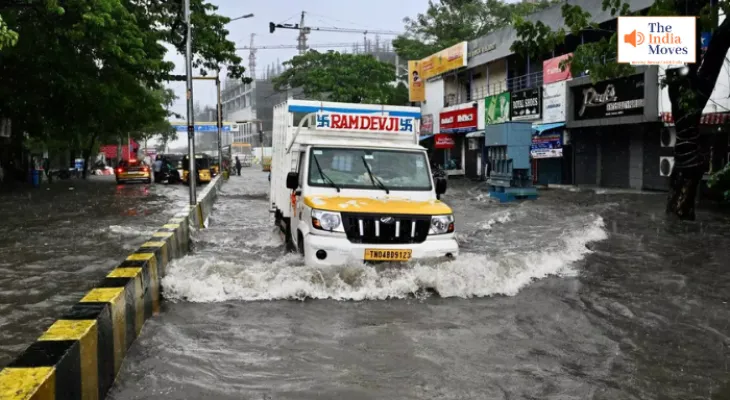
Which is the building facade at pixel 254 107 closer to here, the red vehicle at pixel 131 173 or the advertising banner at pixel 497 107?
the red vehicle at pixel 131 173

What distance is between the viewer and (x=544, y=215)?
17.6 meters

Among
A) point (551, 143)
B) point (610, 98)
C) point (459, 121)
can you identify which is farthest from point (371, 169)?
point (459, 121)

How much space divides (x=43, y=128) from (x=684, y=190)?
90.4 feet

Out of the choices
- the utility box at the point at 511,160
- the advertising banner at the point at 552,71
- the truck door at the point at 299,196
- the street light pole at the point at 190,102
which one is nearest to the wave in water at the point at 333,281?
the truck door at the point at 299,196

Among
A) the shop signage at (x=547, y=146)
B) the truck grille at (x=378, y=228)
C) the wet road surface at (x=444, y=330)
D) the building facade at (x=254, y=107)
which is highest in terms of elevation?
the building facade at (x=254, y=107)

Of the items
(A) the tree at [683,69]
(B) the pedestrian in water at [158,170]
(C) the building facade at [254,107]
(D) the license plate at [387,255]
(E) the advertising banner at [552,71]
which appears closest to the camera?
Result: (D) the license plate at [387,255]

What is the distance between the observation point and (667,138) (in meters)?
22.9

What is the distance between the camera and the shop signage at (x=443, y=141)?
4066 cm

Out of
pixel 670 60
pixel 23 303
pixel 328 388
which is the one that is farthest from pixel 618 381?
pixel 670 60

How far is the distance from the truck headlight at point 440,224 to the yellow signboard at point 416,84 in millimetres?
37228

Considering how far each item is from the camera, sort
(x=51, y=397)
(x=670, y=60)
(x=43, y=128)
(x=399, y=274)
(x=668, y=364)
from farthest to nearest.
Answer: (x=43, y=128), (x=670, y=60), (x=399, y=274), (x=668, y=364), (x=51, y=397)

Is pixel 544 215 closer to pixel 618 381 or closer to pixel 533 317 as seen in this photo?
pixel 533 317

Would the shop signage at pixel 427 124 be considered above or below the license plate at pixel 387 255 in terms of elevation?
above

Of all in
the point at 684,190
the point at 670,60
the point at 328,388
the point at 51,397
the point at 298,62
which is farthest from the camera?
the point at 298,62
